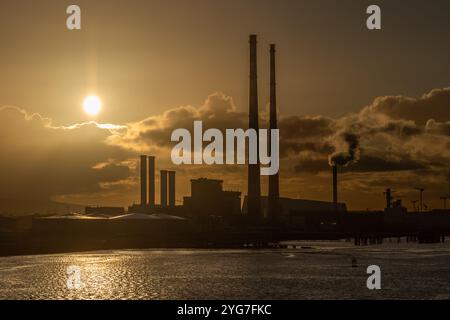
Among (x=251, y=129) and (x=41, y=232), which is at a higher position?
(x=251, y=129)

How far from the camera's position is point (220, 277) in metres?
100

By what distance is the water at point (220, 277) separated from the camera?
8125cm

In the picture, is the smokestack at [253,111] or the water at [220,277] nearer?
the water at [220,277]

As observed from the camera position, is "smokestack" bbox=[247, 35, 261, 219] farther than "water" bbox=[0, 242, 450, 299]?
Yes

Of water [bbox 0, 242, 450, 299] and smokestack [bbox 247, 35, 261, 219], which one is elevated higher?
smokestack [bbox 247, 35, 261, 219]

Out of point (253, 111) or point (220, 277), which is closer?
point (220, 277)

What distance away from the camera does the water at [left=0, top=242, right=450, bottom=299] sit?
81250 mm

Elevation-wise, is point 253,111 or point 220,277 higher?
point 253,111

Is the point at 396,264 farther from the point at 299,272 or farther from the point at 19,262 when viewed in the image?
the point at 19,262

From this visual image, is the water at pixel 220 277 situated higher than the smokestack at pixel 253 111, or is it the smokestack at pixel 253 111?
the smokestack at pixel 253 111
